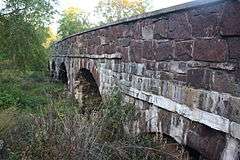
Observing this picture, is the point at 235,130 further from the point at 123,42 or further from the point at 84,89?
the point at 84,89

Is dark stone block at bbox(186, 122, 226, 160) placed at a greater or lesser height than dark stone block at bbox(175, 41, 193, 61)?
lesser

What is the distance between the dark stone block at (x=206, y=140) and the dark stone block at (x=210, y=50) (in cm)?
64

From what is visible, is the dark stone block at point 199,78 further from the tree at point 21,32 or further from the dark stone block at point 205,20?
the tree at point 21,32

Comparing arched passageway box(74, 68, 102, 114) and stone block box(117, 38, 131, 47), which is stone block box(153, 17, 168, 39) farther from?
arched passageway box(74, 68, 102, 114)

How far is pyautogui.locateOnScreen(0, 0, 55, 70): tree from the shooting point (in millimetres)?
10969

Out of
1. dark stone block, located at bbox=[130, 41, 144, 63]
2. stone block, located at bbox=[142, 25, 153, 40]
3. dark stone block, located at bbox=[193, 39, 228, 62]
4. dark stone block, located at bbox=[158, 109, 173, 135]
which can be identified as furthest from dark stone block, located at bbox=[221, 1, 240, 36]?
dark stone block, located at bbox=[130, 41, 144, 63]

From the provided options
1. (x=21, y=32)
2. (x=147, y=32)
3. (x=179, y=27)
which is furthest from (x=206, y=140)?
(x=21, y=32)

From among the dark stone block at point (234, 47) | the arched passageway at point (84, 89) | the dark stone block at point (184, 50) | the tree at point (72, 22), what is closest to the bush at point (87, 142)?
the dark stone block at point (184, 50)

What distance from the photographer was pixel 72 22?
33969 mm

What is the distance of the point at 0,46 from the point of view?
36.1ft

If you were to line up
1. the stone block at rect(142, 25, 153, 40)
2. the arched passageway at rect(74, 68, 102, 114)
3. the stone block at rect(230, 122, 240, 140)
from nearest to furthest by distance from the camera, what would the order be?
the stone block at rect(230, 122, 240, 140) < the stone block at rect(142, 25, 153, 40) < the arched passageway at rect(74, 68, 102, 114)

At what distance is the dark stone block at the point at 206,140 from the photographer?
322 centimetres

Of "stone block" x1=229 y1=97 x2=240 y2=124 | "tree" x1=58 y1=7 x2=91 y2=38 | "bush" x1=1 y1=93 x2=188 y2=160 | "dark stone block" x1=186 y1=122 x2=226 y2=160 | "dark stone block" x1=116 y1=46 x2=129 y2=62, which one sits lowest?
"bush" x1=1 y1=93 x2=188 y2=160

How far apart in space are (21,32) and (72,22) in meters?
23.3
